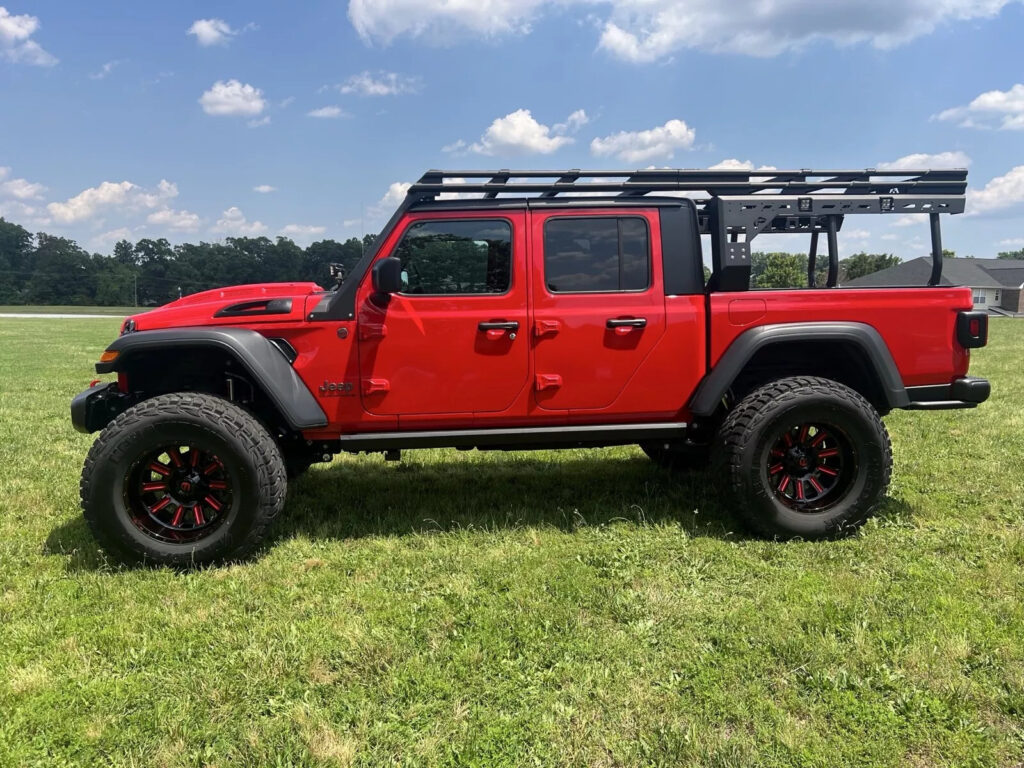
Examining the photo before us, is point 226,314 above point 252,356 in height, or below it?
above

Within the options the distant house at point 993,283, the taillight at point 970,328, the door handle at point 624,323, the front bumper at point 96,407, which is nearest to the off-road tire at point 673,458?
the door handle at point 624,323

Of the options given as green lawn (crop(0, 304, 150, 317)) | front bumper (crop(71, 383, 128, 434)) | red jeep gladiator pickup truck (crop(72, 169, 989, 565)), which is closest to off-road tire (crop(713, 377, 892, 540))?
red jeep gladiator pickup truck (crop(72, 169, 989, 565))

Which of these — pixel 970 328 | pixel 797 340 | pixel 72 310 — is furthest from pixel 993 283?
pixel 72 310

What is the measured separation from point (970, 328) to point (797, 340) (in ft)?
3.63

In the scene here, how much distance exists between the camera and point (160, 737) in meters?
2.24

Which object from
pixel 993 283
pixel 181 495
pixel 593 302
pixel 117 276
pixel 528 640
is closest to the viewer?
pixel 528 640

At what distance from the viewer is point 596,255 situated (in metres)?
3.95

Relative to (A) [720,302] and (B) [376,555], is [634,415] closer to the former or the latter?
(A) [720,302]

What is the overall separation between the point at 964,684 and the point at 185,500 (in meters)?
3.73

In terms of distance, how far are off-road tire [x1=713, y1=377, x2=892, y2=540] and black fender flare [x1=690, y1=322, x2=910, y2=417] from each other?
0.59 ft

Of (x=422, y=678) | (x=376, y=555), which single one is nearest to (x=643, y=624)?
(x=422, y=678)

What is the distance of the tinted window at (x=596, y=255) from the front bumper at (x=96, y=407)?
2694 millimetres

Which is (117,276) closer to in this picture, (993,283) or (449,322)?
(449,322)

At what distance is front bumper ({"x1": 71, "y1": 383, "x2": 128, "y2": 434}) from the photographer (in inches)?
148
